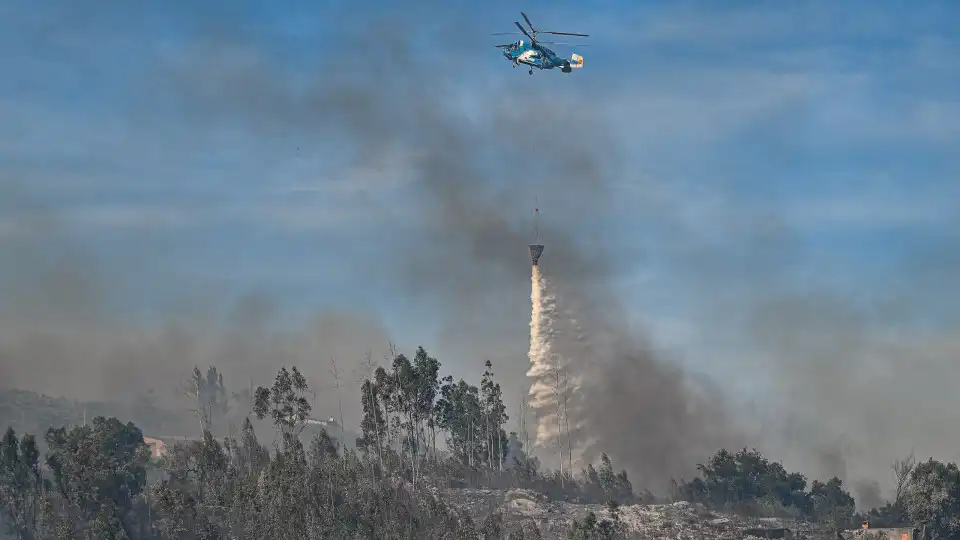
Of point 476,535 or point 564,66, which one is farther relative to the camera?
point 564,66

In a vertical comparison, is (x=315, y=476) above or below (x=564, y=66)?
below

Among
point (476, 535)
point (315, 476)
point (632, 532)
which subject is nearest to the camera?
point (476, 535)

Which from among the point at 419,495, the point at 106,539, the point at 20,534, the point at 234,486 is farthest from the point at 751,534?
the point at 20,534

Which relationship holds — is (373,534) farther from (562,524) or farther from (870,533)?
(870,533)

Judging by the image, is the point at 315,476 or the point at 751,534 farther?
the point at 751,534

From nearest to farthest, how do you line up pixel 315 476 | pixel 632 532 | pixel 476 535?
pixel 476 535
pixel 315 476
pixel 632 532

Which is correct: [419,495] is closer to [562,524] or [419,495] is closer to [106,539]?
[562,524]

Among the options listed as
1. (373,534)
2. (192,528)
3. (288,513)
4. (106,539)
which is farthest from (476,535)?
(106,539)

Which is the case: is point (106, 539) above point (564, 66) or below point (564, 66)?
below
